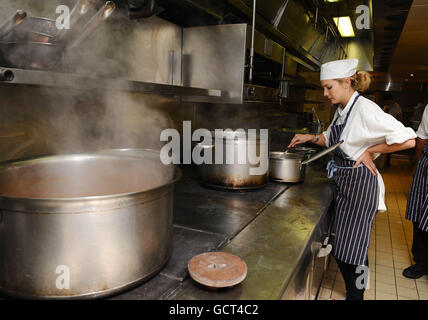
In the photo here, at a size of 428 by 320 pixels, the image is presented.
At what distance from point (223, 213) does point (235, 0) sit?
3.88 feet

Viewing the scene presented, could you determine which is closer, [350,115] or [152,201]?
[152,201]

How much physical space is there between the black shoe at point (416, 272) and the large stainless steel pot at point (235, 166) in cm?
196

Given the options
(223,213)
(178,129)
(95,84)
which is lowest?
(223,213)

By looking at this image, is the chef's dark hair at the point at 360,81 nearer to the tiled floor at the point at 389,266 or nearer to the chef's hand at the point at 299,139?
the chef's hand at the point at 299,139

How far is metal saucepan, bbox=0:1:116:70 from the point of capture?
2.75 feet

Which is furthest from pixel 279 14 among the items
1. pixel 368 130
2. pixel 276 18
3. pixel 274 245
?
pixel 274 245

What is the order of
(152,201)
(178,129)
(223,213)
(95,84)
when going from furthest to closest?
(178,129) → (223,213) → (95,84) → (152,201)

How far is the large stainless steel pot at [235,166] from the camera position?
177 cm

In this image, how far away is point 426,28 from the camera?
3809 mm

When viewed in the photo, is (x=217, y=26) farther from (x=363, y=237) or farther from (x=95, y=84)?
(x=363, y=237)

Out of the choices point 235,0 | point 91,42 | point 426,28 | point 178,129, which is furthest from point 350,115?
point 426,28

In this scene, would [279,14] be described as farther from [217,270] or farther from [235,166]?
[217,270]

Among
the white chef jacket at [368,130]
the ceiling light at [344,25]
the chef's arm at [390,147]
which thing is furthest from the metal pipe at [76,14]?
the ceiling light at [344,25]

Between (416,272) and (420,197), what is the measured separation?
70 cm
